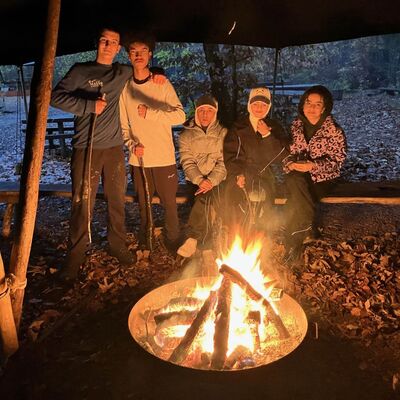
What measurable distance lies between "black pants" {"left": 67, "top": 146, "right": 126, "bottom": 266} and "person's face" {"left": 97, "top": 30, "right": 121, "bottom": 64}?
0.93m

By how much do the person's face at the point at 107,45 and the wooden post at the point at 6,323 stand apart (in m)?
2.32

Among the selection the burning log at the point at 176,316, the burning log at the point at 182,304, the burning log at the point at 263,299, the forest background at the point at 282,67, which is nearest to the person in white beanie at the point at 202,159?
the burning log at the point at 182,304

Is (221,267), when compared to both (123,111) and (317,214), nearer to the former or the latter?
(123,111)

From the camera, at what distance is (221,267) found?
343cm

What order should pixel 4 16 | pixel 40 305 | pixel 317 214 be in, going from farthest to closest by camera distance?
pixel 317 214
pixel 4 16
pixel 40 305

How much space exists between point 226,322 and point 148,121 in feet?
7.95

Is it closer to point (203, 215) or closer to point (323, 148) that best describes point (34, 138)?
point (203, 215)

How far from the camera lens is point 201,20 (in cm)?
564

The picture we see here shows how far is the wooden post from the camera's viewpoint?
114 inches

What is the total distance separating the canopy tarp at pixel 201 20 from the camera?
14.6ft

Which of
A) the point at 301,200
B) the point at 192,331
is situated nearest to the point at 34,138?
the point at 192,331

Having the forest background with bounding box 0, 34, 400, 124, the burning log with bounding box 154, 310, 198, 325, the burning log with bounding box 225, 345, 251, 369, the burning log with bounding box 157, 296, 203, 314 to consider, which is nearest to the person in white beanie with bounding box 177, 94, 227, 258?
the burning log with bounding box 157, 296, 203, 314

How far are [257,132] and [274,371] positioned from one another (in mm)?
2793

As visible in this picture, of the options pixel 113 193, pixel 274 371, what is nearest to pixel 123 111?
pixel 113 193
